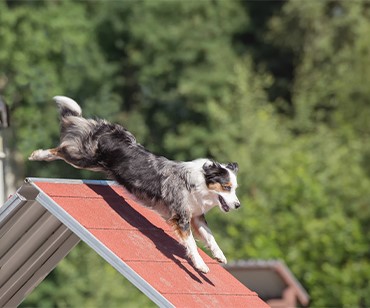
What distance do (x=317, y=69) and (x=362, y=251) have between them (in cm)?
1508

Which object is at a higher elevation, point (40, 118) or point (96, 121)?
point (96, 121)

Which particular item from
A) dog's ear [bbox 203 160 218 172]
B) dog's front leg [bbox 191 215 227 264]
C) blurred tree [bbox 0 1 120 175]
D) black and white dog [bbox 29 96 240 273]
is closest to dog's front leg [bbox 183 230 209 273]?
black and white dog [bbox 29 96 240 273]

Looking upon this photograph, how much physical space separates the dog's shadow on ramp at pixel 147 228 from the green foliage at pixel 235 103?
17.1 metres

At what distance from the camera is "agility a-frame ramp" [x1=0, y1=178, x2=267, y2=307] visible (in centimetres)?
1012

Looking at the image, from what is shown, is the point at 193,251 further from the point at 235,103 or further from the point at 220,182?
the point at 235,103

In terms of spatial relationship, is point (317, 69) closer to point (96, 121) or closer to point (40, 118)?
point (40, 118)

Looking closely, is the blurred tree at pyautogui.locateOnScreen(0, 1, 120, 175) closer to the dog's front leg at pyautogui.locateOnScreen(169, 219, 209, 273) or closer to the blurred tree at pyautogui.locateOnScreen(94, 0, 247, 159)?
the blurred tree at pyautogui.locateOnScreen(94, 0, 247, 159)

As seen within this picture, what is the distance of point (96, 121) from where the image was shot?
1186cm

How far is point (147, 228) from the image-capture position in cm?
1150

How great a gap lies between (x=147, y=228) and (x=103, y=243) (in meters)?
1.42

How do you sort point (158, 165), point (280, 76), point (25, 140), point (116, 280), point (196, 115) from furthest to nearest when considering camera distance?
point (280, 76) → point (196, 115) → point (25, 140) → point (116, 280) → point (158, 165)

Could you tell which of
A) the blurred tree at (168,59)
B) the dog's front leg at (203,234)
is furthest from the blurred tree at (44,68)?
the dog's front leg at (203,234)

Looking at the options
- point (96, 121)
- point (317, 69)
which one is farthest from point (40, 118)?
point (96, 121)

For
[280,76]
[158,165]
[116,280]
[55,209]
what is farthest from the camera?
[280,76]
